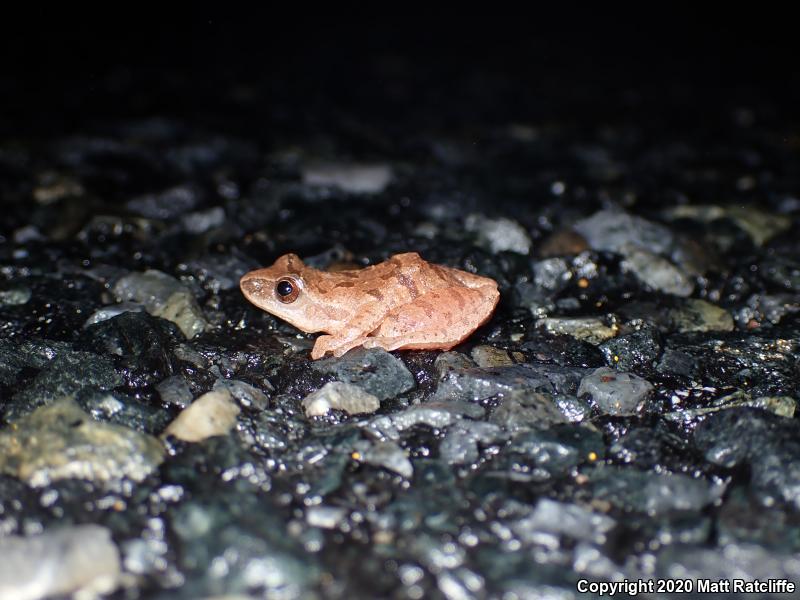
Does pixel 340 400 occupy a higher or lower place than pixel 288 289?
lower

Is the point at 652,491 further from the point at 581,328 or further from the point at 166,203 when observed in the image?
the point at 166,203

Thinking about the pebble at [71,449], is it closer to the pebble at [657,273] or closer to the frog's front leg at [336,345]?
the frog's front leg at [336,345]

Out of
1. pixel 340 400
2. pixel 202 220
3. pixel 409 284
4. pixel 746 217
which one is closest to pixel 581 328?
pixel 409 284

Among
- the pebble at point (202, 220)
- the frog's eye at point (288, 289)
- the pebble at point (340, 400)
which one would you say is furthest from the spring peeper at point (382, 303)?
the pebble at point (202, 220)

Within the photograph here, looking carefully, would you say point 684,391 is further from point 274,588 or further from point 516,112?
point 516,112

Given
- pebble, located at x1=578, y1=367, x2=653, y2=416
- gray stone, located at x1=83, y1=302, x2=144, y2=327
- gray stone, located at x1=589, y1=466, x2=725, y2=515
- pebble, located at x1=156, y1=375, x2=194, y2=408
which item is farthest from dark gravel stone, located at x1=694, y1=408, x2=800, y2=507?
gray stone, located at x1=83, y1=302, x2=144, y2=327

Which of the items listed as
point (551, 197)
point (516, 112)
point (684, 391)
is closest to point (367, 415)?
point (684, 391)

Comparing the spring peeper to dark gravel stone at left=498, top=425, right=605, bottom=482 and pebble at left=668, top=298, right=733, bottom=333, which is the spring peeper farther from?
pebble at left=668, top=298, right=733, bottom=333
